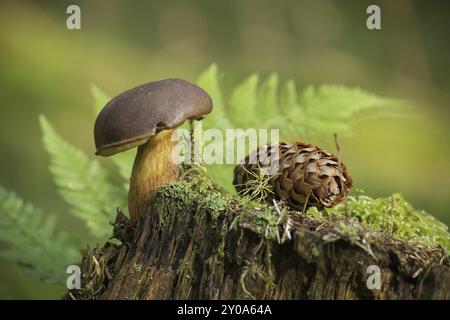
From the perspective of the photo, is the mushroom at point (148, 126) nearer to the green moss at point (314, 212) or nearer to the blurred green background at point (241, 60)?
the green moss at point (314, 212)

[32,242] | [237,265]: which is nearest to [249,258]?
[237,265]

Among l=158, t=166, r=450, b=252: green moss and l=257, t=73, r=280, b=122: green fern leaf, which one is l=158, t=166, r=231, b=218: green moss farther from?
l=257, t=73, r=280, b=122: green fern leaf

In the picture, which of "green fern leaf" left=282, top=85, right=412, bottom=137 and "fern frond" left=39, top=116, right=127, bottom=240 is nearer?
"fern frond" left=39, top=116, right=127, bottom=240

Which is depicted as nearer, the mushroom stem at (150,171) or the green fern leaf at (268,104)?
the mushroom stem at (150,171)

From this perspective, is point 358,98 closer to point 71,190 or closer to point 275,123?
point 275,123

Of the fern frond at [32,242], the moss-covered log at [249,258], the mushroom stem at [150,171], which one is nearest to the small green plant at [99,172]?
the fern frond at [32,242]

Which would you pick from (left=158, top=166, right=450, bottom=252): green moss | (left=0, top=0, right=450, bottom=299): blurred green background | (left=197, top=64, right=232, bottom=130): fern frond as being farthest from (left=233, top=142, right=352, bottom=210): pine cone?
(left=0, top=0, right=450, bottom=299): blurred green background
